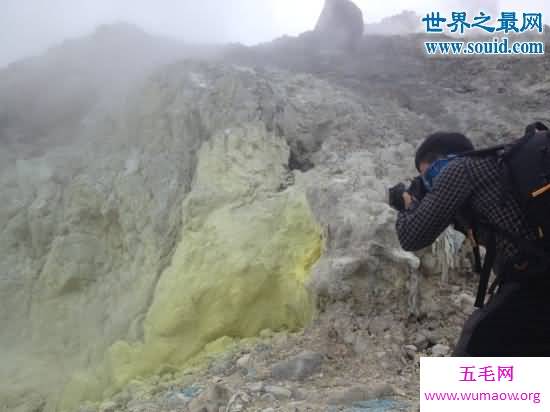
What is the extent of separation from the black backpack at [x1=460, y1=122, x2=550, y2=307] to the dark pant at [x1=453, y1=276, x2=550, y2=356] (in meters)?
0.13

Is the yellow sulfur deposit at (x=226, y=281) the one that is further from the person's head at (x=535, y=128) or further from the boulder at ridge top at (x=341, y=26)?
the boulder at ridge top at (x=341, y=26)

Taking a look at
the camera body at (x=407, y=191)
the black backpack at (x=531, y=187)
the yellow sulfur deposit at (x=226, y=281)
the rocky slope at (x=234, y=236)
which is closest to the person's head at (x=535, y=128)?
the black backpack at (x=531, y=187)

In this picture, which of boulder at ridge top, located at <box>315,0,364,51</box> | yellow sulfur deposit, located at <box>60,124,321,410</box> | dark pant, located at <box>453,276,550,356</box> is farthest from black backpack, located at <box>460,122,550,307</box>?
boulder at ridge top, located at <box>315,0,364,51</box>

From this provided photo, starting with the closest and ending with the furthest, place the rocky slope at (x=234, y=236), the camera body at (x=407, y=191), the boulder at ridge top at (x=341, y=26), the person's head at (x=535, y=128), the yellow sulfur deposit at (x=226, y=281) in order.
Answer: the person's head at (x=535, y=128) < the camera body at (x=407, y=191) < the rocky slope at (x=234, y=236) < the yellow sulfur deposit at (x=226, y=281) < the boulder at ridge top at (x=341, y=26)

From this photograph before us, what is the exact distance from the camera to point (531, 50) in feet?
37.3

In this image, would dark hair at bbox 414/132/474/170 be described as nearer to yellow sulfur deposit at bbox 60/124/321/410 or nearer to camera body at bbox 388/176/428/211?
camera body at bbox 388/176/428/211

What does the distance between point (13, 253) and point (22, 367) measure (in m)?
1.90

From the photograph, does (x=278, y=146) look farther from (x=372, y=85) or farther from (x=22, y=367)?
(x=22, y=367)

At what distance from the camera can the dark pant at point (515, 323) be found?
241 centimetres

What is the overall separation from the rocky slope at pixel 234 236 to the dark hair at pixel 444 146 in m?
1.82

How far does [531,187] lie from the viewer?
7.63 ft

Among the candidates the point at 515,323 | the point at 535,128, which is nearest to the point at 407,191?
the point at 535,128

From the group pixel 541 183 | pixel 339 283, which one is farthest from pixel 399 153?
pixel 541 183

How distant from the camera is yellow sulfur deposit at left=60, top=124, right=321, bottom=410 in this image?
5926mm
